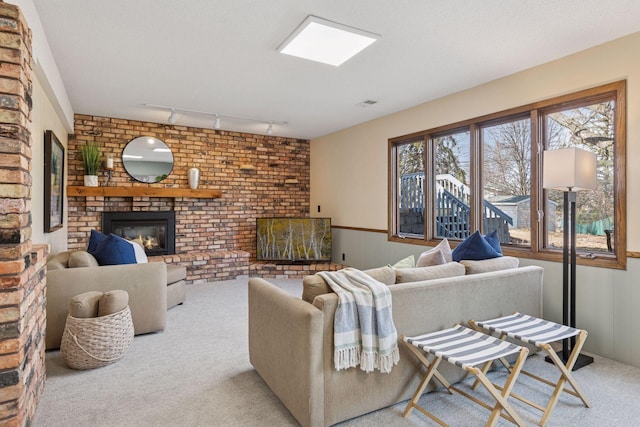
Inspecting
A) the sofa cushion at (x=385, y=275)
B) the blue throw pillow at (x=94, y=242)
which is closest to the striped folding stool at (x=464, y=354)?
the sofa cushion at (x=385, y=275)

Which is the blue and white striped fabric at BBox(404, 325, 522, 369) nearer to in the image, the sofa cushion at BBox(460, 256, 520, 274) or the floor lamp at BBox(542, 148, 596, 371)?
the sofa cushion at BBox(460, 256, 520, 274)

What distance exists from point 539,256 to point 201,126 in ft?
16.7

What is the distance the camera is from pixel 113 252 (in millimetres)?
3541

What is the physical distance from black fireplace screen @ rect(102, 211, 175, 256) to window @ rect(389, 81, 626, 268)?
3479mm

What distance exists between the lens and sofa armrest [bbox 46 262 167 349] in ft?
10.0

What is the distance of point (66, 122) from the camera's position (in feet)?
14.9

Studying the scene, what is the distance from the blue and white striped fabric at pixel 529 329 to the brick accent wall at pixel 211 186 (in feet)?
14.3

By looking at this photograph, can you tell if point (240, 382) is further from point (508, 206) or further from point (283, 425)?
point (508, 206)

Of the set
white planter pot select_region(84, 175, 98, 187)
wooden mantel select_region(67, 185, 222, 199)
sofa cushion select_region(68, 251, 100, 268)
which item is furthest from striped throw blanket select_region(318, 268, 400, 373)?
white planter pot select_region(84, 175, 98, 187)

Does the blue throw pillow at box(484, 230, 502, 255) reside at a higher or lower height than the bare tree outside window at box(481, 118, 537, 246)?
lower

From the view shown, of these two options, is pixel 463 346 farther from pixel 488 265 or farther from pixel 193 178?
pixel 193 178

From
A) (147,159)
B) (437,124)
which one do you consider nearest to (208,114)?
(147,159)

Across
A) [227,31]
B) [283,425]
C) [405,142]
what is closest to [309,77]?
[227,31]

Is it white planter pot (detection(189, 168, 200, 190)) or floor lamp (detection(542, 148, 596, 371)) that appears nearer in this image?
floor lamp (detection(542, 148, 596, 371))
